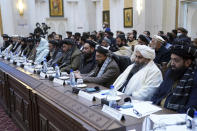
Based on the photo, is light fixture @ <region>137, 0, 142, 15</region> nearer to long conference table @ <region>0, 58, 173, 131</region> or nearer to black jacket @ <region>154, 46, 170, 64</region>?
black jacket @ <region>154, 46, 170, 64</region>

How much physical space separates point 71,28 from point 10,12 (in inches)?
262

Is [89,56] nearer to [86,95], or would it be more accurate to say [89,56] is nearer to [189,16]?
[86,95]

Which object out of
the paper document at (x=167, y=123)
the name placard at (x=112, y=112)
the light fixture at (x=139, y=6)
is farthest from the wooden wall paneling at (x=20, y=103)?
the light fixture at (x=139, y=6)

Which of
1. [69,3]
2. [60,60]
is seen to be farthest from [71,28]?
[60,60]

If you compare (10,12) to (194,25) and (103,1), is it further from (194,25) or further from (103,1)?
(194,25)

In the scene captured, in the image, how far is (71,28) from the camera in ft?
56.1

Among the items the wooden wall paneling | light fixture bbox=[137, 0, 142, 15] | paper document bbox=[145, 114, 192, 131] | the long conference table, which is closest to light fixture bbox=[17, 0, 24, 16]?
light fixture bbox=[137, 0, 142, 15]

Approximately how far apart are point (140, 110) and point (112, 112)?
30 cm

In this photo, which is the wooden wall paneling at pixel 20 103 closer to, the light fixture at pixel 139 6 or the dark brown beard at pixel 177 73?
the dark brown beard at pixel 177 73

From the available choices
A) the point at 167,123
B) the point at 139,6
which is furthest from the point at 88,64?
the point at 139,6

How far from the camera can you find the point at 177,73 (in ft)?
8.25

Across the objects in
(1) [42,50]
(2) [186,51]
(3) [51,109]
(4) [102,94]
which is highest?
(2) [186,51]

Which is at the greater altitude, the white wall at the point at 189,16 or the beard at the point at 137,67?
the white wall at the point at 189,16

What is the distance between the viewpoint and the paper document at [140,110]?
6.80ft
